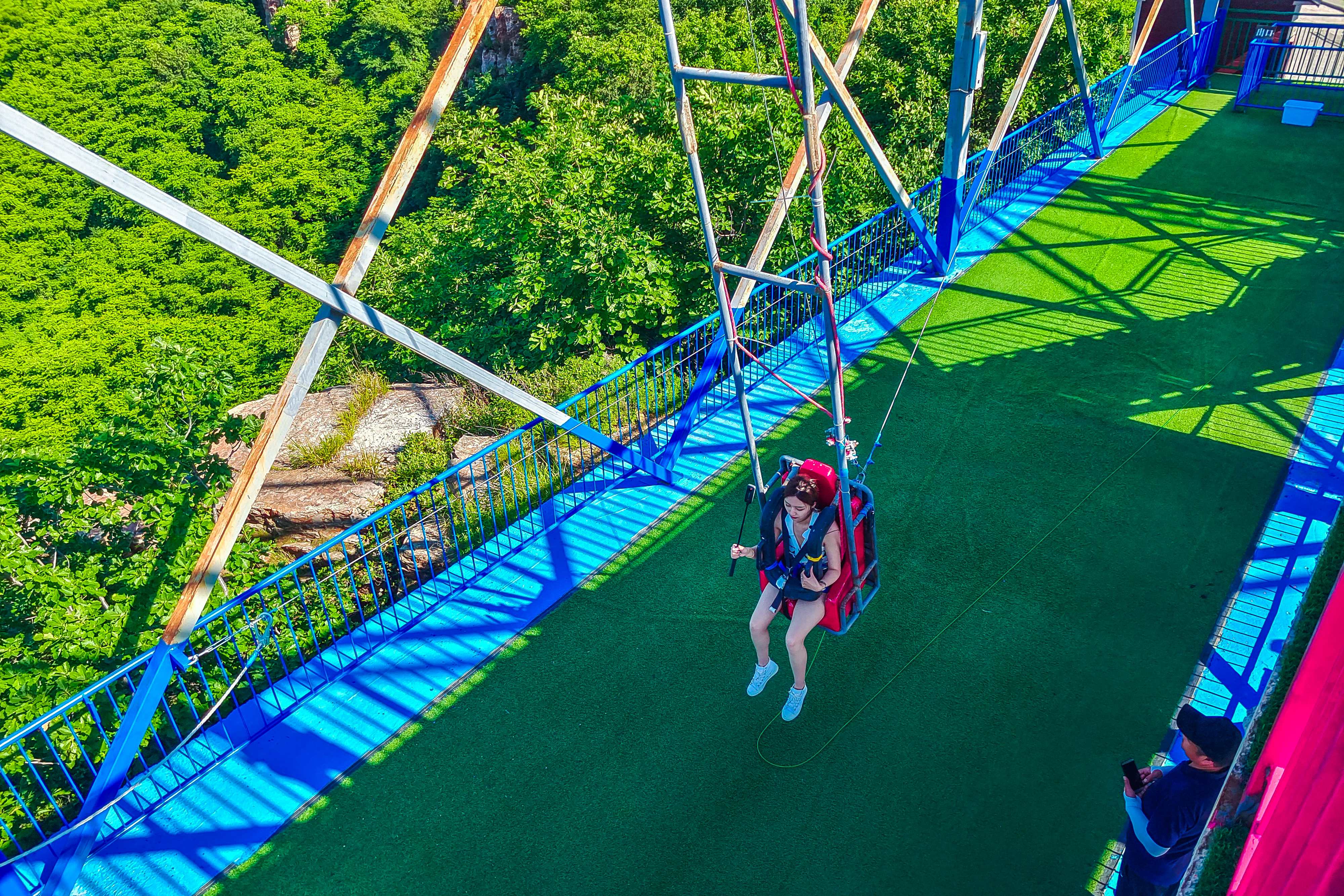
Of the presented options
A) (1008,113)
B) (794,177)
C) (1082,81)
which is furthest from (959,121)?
(1082,81)

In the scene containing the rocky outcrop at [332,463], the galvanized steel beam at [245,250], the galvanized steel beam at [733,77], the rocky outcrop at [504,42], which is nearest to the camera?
the galvanized steel beam at [245,250]

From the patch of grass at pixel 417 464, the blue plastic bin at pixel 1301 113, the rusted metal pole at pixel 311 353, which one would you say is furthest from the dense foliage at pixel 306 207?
the blue plastic bin at pixel 1301 113

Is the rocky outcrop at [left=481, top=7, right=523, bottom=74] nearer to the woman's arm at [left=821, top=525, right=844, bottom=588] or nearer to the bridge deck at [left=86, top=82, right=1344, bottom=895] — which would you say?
the bridge deck at [left=86, top=82, right=1344, bottom=895]

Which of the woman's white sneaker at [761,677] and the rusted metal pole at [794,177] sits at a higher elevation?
the rusted metal pole at [794,177]

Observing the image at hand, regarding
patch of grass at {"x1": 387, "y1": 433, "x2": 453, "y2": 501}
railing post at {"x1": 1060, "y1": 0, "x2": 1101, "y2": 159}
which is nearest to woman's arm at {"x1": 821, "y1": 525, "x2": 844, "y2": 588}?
patch of grass at {"x1": 387, "y1": 433, "x2": 453, "y2": 501}

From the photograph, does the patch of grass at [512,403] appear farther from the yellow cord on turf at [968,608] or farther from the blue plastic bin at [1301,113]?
the blue plastic bin at [1301,113]

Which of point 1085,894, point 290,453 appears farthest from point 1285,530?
point 290,453

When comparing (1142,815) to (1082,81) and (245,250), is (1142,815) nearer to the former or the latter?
(245,250)

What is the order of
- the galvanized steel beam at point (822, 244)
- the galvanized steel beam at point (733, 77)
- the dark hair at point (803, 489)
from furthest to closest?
the dark hair at point (803, 489)
the galvanized steel beam at point (733, 77)
the galvanized steel beam at point (822, 244)
